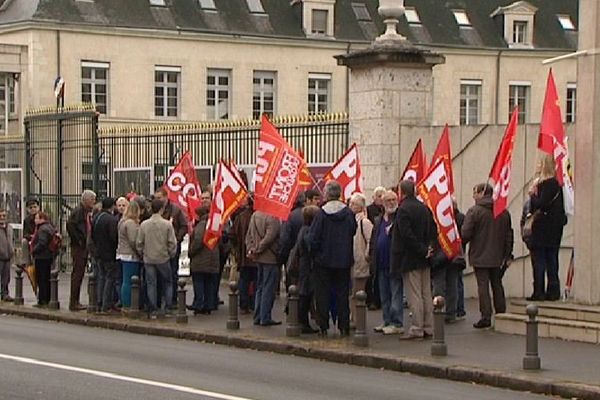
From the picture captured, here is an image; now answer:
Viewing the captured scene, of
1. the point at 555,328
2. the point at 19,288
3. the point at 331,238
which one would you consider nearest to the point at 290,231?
the point at 331,238

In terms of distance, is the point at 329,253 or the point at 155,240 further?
the point at 155,240

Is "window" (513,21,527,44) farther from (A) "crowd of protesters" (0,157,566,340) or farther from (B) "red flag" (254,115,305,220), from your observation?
(B) "red flag" (254,115,305,220)

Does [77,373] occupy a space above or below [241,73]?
below

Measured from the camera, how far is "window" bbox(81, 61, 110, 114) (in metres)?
57.3

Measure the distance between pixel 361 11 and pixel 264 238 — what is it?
46986 millimetres

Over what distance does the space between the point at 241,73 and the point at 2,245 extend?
1519 inches

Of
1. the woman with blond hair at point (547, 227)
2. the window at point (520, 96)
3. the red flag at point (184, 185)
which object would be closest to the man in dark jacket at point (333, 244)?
the woman with blond hair at point (547, 227)

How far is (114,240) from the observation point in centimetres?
2041

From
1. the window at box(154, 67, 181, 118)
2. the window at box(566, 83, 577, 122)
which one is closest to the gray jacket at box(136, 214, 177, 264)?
the window at box(154, 67, 181, 118)

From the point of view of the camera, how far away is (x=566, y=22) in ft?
226

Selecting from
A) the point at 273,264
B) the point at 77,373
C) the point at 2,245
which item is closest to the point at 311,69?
the point at 2,245

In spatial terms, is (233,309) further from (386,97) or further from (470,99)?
(470,99)

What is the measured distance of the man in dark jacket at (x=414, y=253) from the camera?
54.2 ft

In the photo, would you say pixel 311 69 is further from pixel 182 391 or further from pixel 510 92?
pixel 182 391
